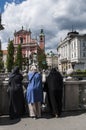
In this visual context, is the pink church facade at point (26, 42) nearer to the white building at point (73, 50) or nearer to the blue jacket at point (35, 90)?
the white building at point (73, 50)

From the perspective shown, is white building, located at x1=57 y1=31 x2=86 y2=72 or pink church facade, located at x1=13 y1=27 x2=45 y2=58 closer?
white building, located at x1=57 y1=31 x2=86 y2=72

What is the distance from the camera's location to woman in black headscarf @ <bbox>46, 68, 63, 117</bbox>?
908 cm

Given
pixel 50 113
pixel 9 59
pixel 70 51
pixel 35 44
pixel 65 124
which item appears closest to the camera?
pixel 65 124

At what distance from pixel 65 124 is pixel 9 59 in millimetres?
86161

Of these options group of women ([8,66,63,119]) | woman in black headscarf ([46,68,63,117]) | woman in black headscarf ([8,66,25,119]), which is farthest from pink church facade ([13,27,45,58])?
woman in black headscarf ([8,66,25,119])

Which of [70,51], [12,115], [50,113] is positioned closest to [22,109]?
[12,115]

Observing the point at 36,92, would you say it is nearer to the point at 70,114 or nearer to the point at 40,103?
the point at 40,103

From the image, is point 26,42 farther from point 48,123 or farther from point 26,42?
point 48,123

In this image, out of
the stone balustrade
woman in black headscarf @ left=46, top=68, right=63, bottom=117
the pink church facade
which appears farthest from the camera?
the pink church facade

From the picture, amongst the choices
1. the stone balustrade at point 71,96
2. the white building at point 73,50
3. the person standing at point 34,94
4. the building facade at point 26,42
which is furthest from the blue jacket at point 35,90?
the building facade at point 26,42

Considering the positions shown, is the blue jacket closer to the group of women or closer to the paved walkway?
the group of women

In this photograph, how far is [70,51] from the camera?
443 ft

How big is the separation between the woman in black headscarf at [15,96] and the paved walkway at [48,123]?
0.26 m

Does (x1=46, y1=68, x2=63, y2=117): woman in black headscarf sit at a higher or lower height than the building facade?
lower
